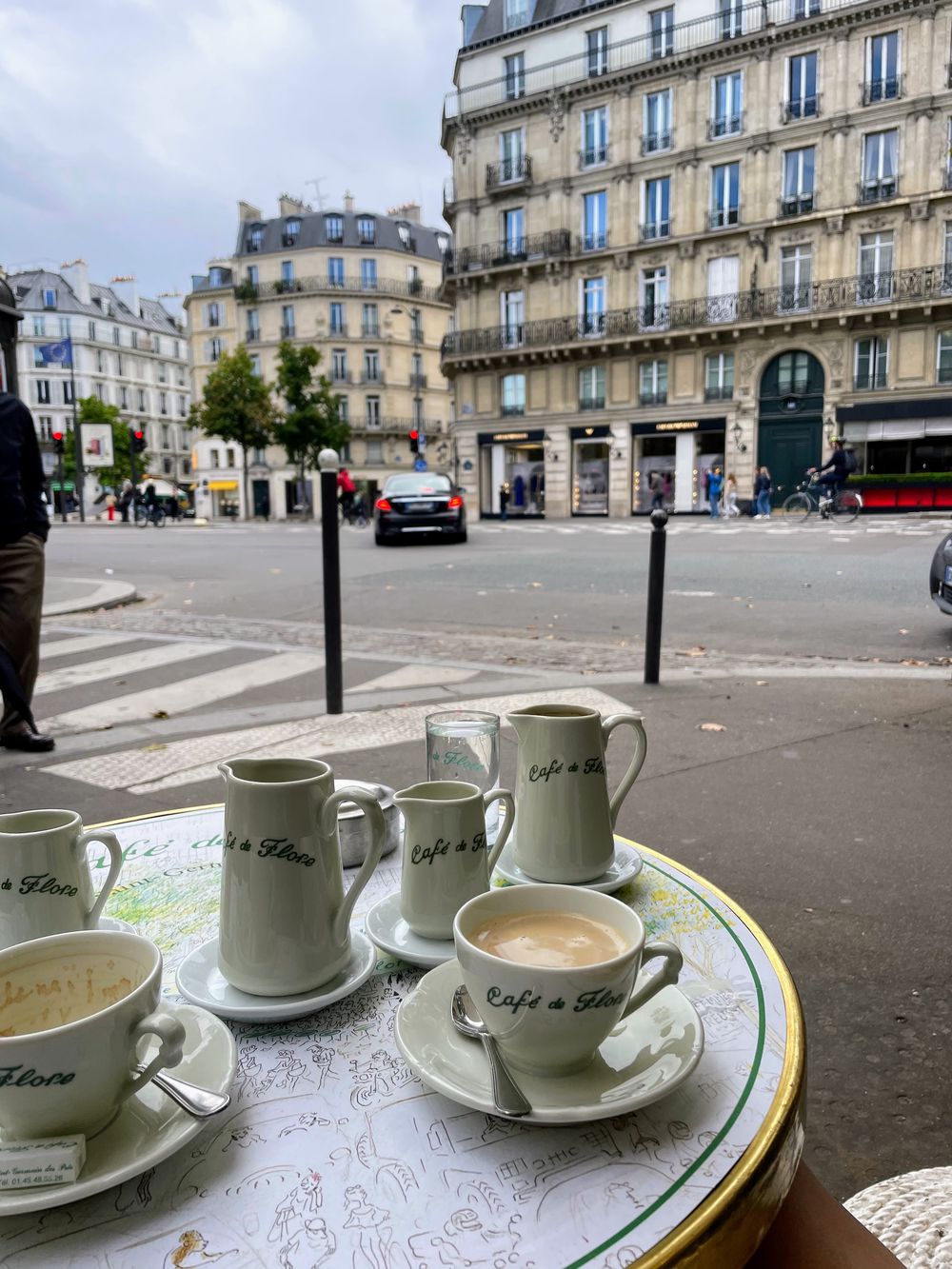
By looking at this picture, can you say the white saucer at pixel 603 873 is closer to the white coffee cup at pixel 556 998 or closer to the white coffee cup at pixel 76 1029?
the white coffee cup at pixel 556 998

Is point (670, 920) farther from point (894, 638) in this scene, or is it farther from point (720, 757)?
point (894, 638)

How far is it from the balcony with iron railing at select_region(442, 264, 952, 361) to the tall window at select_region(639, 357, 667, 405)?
3.91 ft

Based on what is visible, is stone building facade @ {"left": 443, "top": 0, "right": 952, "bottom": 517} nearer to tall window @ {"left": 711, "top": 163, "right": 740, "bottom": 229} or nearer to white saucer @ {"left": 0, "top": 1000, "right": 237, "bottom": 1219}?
tall window @ {"left": 711, "top": 163, "right": 740, "bottom": 229}

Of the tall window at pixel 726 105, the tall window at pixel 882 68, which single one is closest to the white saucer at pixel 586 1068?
the tall window at pixel 882 68

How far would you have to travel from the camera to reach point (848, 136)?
28.6 metres

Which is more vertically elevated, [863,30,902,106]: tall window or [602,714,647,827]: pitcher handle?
[863,30,902,106]: tall window

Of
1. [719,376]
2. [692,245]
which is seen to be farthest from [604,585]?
[692,245]

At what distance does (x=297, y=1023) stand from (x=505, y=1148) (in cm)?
31

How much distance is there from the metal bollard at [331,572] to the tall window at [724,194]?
1226 inches

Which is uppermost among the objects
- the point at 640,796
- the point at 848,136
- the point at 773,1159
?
the point at 848,136

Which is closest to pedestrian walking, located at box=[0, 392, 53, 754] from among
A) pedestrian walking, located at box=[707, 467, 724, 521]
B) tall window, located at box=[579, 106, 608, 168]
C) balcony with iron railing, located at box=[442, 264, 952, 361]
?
pedestrian walking, located at box=[707, 467, 724, 521]

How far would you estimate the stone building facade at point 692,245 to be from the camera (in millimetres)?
28281

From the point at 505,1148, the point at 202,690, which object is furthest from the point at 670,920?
the point at 202,690

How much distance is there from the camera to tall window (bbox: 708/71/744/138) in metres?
30.3
